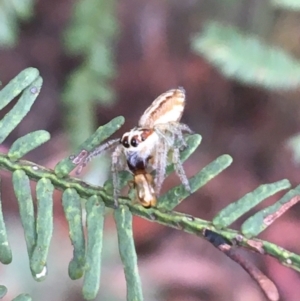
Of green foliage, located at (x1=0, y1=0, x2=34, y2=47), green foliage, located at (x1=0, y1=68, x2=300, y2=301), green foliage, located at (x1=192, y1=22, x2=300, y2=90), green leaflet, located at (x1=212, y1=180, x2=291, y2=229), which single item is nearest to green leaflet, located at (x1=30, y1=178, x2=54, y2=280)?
green foliage, located at (x1=0, y1=68, x2=300, y2=301)

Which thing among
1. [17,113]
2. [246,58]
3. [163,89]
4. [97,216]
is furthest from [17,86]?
[163,89]

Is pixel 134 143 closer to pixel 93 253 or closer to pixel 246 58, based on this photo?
pixel 93 253

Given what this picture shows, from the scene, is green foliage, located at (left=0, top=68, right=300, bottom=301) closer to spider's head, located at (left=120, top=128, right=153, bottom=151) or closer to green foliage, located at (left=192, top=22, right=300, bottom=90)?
spider's head, located at (left=120, top=128, right=153, bottom=151)

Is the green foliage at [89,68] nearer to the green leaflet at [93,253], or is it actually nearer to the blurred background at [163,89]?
the blurred background at [163,89]

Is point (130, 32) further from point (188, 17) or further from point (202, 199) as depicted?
point (202, 199)

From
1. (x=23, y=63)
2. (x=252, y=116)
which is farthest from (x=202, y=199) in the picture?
(x=23, y=63)
